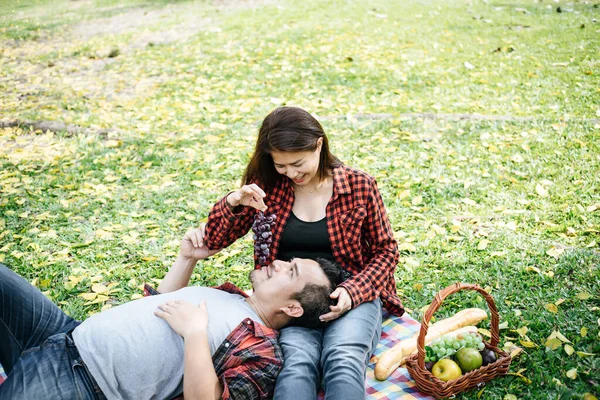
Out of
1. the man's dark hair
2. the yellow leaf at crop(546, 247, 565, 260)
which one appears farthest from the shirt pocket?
the yellow leaf at crop(546, 247, 565, 260)

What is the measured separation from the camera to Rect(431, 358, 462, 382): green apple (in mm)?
3180

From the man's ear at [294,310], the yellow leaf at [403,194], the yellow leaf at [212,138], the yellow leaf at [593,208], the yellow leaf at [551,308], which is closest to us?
the man's ear at [294,310]

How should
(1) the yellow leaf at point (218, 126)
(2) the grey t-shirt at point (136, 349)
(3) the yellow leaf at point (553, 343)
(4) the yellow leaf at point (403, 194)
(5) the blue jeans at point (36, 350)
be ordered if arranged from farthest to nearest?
(1) the yellow leaf at point (218, 126) → (4) the yellow leaf at point (403, 194) → (3) the yellow leaf at point (553, 343) → (2) the grey t-shirt at point (136, 349) → (5) the blue jeans at point (36, 350)

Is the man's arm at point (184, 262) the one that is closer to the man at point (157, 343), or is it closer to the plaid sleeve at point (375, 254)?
the man at point (157, 343)

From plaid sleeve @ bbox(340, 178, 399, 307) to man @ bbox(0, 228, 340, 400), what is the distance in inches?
10.5

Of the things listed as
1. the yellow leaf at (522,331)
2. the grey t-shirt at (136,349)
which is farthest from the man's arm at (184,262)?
the yellow leaf at (522,331)

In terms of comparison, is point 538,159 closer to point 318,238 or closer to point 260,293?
point 318,238

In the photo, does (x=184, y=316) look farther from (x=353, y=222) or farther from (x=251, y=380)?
(x=353, y=222)

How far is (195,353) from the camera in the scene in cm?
274

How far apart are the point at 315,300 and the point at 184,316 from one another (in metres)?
0.75

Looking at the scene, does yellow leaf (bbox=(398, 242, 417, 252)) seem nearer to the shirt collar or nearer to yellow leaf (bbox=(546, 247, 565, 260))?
yellow leaf (bbox=(546, 247, 565, 260))

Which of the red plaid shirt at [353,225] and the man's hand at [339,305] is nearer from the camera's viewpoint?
the man's hand at [339,305]

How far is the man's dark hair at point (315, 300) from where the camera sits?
3.18 metres

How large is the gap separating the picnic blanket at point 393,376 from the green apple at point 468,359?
274mm
